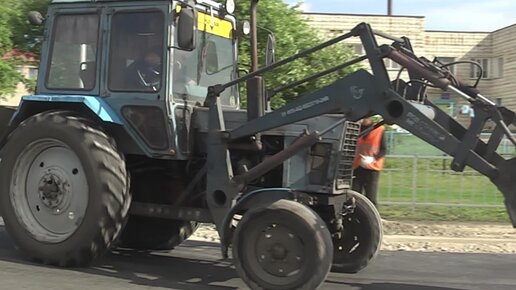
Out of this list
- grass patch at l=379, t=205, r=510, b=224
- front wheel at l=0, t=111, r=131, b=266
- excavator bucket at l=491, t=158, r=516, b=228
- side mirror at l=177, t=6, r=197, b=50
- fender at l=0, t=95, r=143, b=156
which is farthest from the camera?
grass patch at l=379, t=205, r=510, b=224

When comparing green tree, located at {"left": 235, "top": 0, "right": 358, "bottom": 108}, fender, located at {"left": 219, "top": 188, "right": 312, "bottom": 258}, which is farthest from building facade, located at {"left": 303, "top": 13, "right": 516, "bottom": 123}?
fender, located at {"left": 219, "top": 188, "right": 312, "bottom": 258}

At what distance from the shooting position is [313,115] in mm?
5871

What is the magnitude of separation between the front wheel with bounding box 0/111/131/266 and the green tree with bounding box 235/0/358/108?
435 centimetres

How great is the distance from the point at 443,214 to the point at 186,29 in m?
6.99

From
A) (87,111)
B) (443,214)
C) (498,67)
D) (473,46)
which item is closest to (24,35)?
(87,111)

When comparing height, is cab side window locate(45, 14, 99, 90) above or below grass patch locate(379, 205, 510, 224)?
above

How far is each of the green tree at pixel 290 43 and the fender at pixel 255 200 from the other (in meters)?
4.37

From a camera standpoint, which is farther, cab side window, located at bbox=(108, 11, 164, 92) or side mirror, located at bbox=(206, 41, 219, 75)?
side mirror, located at bbox=(206, 41, 219, 75)

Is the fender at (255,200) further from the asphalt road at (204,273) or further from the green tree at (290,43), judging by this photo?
the green tree at (290,43)

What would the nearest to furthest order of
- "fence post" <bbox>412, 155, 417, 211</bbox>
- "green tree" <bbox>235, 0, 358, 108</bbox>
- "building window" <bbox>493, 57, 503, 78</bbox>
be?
"green tree" <bbox>235, 0, 358, 108</bbox> → "fence post" <bbox>412, 155, 417, 211</bbox> → "building window" <bbox>493, 57, 503, 78</bbox>

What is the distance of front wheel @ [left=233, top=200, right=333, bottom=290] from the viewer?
5.41 metres

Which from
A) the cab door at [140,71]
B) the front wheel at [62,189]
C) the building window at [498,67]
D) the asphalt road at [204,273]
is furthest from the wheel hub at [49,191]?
the building window at [498,67]

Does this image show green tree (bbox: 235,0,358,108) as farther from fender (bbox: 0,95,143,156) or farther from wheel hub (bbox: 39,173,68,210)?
wheel hub (bbox: 39,173,68,210)

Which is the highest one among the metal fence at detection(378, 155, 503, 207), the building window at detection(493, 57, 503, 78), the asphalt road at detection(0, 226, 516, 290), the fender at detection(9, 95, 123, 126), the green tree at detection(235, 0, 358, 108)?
the building window at detection(493, 57, 503, 78)
